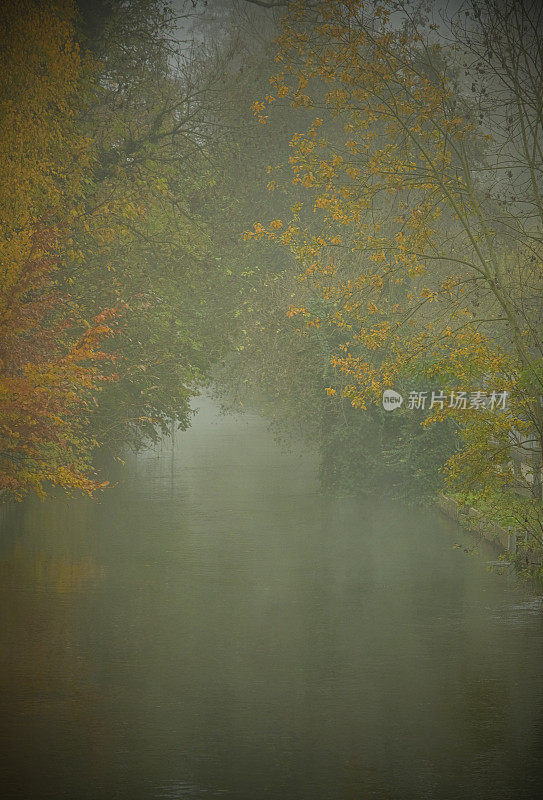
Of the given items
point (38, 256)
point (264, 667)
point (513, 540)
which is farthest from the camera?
point (38, 256)

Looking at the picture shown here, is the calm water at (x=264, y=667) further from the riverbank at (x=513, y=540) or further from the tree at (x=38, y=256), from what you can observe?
the tree at (x=38, y=256)

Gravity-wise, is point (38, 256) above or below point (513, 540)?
above

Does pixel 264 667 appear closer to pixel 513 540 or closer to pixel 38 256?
pixel 513 540

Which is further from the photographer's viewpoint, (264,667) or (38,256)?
(38,256)

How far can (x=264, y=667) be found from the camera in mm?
9594

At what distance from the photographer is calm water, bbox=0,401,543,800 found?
684 centimetres

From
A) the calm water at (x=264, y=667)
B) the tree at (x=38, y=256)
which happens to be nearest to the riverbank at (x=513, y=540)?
the calm water at (x=264, y=667)

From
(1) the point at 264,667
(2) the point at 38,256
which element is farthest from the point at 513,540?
(2) the point at 38,256

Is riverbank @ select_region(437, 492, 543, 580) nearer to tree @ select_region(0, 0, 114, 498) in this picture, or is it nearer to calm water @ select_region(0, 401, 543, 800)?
calm water @ select_region(0, 401, 543, 800)

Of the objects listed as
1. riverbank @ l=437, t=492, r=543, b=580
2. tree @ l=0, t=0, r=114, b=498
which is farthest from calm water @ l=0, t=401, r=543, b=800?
tree @ l=0, t=0, r=114, b=498

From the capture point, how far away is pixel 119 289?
Answer: 2733cm

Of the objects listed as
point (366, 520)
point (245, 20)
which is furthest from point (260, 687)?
point (245, 20)

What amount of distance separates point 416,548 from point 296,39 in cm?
737

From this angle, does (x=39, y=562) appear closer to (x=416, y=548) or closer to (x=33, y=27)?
(x=416, y=548)
